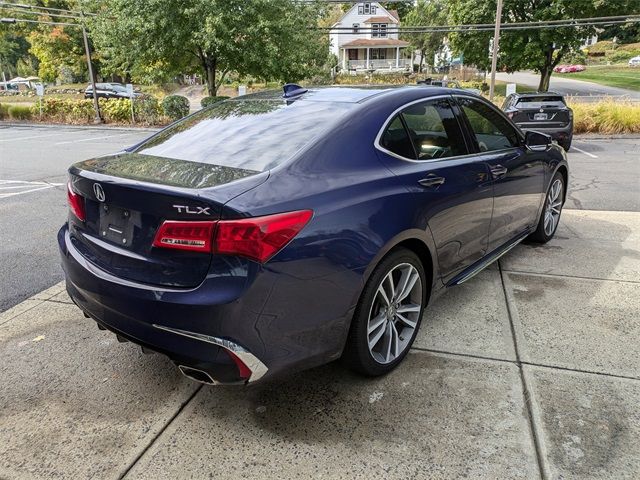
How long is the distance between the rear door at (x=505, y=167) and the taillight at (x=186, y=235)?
226cm

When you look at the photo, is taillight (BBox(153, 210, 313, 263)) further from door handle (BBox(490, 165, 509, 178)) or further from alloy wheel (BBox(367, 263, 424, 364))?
door handle (BBox(490, 165, 509, 178))

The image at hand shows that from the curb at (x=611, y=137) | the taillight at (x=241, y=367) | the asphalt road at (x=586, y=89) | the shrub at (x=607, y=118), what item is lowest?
the curb at (x=611, y=137)

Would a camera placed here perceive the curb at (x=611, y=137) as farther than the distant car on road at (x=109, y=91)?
No

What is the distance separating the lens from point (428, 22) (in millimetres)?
56812

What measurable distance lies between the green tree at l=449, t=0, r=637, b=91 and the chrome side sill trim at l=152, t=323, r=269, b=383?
2926 centimetres

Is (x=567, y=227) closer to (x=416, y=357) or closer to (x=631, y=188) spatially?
(x=631, y=188)

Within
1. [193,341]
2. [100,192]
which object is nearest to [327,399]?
[193,341]

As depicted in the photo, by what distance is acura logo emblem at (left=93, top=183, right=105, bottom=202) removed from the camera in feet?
8.16

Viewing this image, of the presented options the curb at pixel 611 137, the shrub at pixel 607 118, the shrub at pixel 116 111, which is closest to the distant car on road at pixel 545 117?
the curb at pixel 611 137

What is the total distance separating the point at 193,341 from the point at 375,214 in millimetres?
1091

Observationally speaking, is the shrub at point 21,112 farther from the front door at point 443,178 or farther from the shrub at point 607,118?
the front door at point 443,178

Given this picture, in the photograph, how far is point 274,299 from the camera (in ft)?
7.17

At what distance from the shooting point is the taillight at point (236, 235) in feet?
6.89

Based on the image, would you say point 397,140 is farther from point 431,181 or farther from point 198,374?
point 198,374
